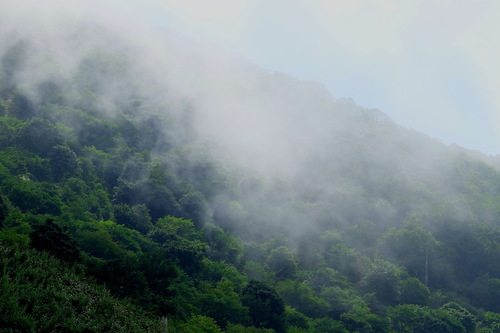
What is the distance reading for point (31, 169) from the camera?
64.3 metres

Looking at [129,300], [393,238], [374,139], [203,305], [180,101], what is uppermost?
[374,139]

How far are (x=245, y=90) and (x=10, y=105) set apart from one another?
74.6m

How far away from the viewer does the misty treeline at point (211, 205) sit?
35.7 m

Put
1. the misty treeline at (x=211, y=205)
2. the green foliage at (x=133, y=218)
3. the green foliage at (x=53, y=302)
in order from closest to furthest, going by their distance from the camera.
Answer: the green foliage at (x=53, y=302) < the misty treeline at (x=211, y=205) < the green foliage at (x=133, y=218)

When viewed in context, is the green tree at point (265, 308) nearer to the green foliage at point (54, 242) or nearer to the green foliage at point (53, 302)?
the green foliage at point (53, 302)

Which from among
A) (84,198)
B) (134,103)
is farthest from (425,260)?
(134,103)

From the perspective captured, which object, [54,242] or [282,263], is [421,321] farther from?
[54,242]

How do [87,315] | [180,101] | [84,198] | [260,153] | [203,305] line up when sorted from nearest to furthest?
[87,315] < [203,305] < [84,198] < [260,153] < [180,101]

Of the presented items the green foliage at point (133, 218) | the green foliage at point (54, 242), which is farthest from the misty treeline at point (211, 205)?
the green foliage at point (133, 218)

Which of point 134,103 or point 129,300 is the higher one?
point 134,103

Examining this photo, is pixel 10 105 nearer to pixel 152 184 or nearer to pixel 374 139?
pixel 152 184

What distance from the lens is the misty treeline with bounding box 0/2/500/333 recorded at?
35656 mm

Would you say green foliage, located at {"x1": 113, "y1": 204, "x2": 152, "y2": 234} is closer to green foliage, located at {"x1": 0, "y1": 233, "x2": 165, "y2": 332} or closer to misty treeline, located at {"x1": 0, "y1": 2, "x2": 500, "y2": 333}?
misty treeline, located at {"x1": 0, "y1": 2, "x2": 500, "y2": 333}

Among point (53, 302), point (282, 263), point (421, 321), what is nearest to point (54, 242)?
point (53, 302)
